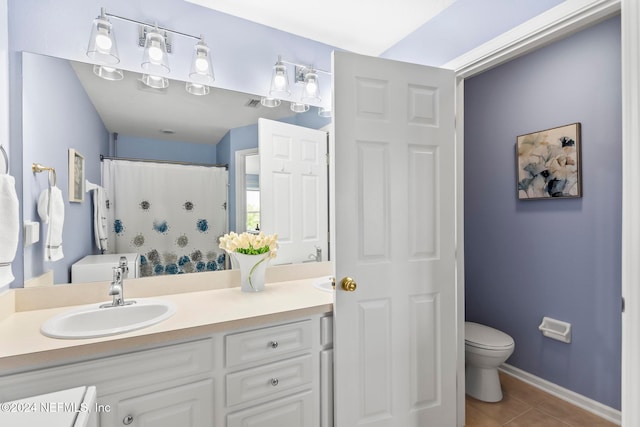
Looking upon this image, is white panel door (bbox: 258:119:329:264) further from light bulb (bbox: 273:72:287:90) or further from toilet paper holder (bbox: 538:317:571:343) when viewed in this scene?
toilet paper holder (bbox: 538:317:571:343)

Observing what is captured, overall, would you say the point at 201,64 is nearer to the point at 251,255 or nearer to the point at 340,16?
the point at 340,16

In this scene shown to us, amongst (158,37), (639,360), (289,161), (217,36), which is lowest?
(639,360)

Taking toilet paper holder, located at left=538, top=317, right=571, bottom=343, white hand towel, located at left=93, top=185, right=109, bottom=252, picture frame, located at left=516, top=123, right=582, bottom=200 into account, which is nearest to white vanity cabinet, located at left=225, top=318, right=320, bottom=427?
white hand towel, located at left=93, top=185, right=109, bottom=252

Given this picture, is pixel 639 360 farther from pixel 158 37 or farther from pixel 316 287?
pixel 158 37

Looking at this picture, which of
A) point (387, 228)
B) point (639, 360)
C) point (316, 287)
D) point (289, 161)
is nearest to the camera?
point (639, 360)

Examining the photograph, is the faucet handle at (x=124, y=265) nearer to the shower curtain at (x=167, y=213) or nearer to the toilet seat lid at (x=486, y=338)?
the shower curtain at (x=167, y=213)

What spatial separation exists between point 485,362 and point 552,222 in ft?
3.67

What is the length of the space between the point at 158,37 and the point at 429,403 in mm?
2437

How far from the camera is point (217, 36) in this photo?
1926mm

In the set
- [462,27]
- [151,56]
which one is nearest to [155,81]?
[151,56]

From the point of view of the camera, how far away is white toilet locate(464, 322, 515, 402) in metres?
2.17

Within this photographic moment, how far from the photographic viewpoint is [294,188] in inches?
85.8

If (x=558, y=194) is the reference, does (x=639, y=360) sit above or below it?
below

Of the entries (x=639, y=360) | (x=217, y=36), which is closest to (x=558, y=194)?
(x=639, y=360)
